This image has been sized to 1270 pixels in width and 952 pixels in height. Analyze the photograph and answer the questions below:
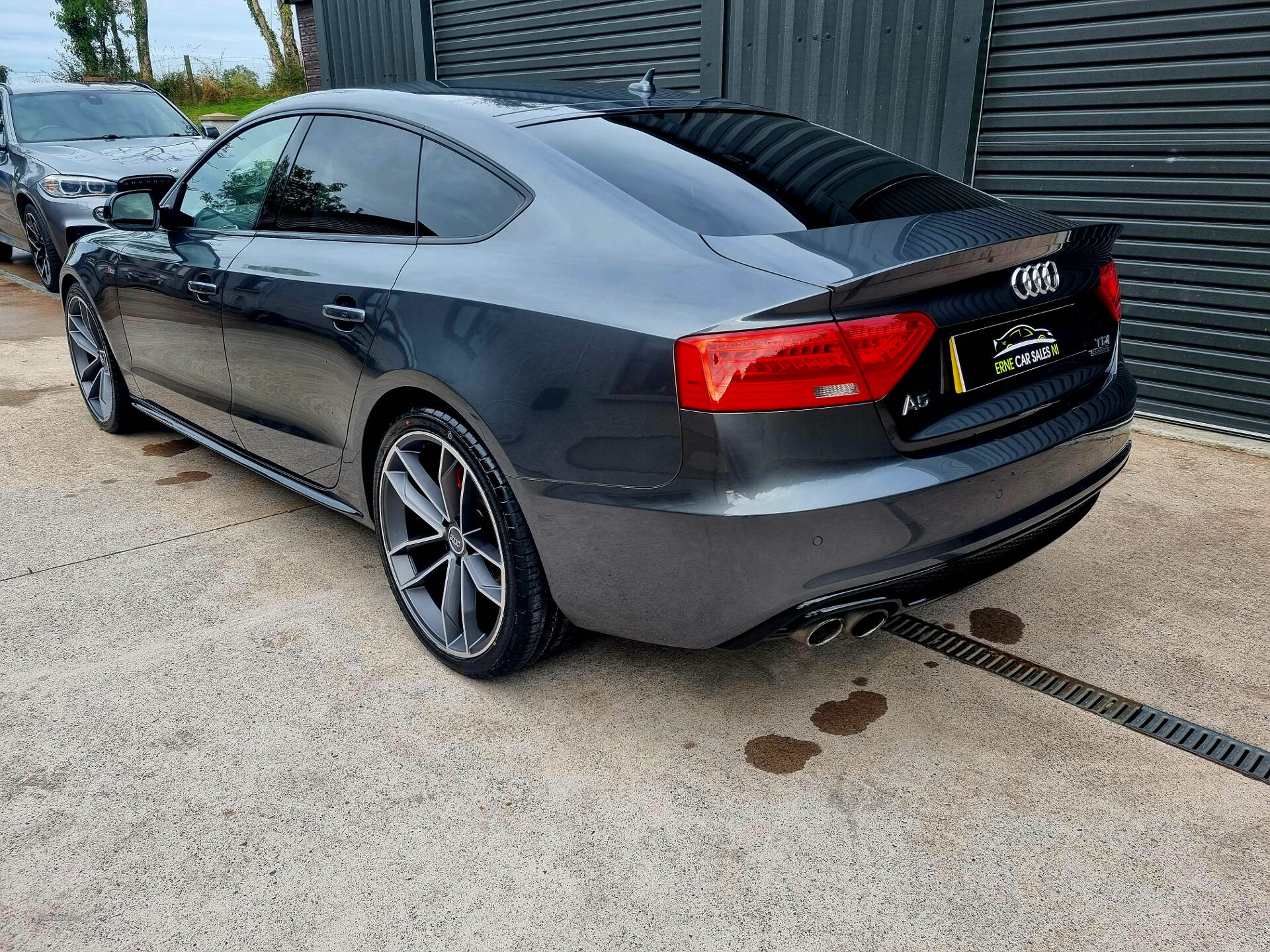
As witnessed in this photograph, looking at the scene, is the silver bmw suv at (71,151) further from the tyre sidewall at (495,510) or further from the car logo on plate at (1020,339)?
the car logo on plate at (1020,339)

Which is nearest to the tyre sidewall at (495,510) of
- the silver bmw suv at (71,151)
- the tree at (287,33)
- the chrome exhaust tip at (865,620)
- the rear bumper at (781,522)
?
the rear bumper at (781,522)

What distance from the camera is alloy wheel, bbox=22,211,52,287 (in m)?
8.40

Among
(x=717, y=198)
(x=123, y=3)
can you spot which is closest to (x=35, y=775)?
(x=717, y=198)

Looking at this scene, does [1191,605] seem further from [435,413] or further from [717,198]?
[435,413]

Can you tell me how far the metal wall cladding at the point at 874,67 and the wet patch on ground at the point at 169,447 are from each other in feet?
13.7

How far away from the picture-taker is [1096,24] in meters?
4.91

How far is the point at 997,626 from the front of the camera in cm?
297

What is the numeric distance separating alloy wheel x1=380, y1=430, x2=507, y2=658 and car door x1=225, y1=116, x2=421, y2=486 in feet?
0.92

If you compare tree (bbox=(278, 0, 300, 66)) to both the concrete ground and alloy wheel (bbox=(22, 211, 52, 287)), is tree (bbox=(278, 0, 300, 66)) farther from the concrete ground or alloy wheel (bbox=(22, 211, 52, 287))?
the concrete ground

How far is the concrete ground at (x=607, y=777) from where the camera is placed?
1884mm

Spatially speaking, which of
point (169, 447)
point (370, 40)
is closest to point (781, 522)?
point (169, 447)

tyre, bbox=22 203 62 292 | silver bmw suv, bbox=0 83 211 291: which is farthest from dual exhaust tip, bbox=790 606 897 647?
tyre, bbox=22 203 62 292

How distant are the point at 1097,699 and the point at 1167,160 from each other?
3.34 metres

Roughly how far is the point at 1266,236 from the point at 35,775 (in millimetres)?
5160
